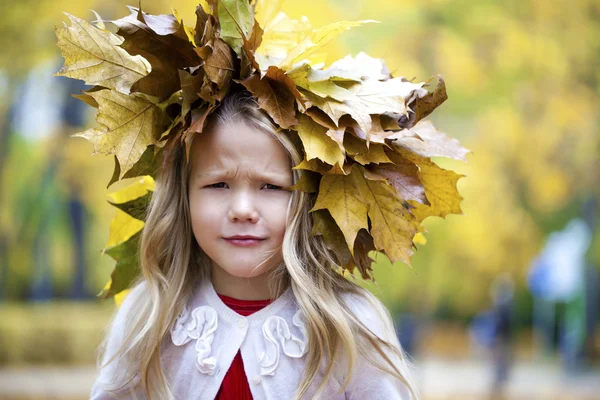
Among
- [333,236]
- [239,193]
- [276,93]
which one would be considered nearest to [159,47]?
[276,93]

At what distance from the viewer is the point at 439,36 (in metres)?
7.66

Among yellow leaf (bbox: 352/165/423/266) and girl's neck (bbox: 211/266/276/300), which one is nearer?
yellow leaf (bbox: 352/165/423/266)

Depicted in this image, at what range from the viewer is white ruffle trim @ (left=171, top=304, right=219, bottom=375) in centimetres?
192

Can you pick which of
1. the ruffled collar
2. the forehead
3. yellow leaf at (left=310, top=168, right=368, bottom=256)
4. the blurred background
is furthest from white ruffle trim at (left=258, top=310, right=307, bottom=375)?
the blurred background

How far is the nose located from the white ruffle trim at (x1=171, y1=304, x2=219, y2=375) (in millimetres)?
326

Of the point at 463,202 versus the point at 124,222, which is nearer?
the point at 124,222

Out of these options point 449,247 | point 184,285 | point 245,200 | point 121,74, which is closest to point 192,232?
point 184,285

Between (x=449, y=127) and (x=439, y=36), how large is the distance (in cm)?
108

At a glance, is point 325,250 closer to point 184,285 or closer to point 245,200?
point 245,200

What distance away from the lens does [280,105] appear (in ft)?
5.86

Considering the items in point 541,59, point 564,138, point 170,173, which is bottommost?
point 170,173

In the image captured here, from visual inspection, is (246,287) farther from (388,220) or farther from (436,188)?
(436,188)

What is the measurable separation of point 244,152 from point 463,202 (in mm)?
5911

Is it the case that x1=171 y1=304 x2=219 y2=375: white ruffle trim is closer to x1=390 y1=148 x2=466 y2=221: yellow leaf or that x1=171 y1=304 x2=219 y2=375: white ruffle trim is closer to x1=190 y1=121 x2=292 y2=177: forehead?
x1=190 y1=121 x2=292 y2=177: forehead
